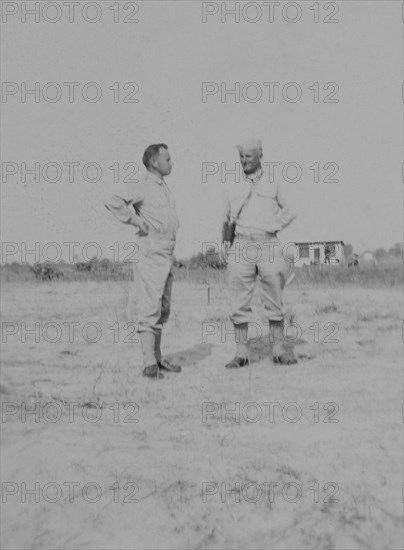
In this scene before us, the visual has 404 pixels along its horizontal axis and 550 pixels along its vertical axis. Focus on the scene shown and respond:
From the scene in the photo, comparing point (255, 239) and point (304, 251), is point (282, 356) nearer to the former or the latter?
point (304, 251)

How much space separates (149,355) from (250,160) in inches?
54.1

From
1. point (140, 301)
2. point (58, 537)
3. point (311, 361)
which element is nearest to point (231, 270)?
point (140, 301)

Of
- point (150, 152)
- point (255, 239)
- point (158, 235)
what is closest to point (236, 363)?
point (255, 239)

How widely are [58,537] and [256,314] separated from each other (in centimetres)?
376

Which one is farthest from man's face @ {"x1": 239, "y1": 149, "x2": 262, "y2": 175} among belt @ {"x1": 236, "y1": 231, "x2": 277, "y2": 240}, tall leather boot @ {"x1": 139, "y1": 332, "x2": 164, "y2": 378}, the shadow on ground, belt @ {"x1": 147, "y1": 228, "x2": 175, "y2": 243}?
the shadow on ground

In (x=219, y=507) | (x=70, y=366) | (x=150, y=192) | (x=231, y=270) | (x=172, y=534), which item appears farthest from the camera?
(x=70, y=366)

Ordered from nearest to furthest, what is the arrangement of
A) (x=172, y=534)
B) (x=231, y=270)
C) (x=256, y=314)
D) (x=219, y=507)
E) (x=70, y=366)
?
(x=172, y=534)
(x=219, y=507)
(x=231, y=270)
(x=70, y=366)
(x=256, y=314)

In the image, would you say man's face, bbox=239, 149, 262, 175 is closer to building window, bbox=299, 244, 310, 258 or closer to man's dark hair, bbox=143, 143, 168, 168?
man's dark hair, bbox=143, 143, 168, 168

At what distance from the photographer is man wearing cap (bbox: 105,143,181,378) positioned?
12.4ft

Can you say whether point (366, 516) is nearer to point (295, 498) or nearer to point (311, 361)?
point (295, 498)

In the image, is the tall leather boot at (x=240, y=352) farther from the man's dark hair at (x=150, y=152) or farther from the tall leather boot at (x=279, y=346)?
the man's dark hair at (x=150, y=152)

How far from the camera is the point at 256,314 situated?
5918 millimetres

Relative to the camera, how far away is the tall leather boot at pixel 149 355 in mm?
4012

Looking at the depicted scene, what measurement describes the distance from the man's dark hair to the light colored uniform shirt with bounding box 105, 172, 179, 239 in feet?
0.24
